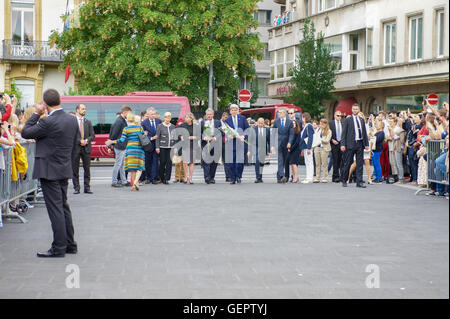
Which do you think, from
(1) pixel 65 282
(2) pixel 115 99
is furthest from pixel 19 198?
(2) pixel 115 99

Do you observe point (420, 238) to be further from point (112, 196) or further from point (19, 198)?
point (112, 196)

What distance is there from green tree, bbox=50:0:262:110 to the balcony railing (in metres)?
5.52

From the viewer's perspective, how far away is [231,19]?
124 feet

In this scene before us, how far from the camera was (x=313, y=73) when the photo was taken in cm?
4244

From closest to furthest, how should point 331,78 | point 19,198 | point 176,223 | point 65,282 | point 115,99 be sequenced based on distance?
1. point 65,282
2. point 176,223
3. point 19,198
4. point 115,99
5. point 331,78

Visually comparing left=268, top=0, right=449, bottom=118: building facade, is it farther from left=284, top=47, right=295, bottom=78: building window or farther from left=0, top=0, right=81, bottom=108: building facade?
left=0, top=0, right=81, bottom=108: building facade

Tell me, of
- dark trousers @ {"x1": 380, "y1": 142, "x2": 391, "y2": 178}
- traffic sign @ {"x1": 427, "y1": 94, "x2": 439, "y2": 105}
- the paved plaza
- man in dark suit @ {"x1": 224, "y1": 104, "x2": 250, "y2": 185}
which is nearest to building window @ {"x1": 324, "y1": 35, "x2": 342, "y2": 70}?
traffic sign @ {"x1": 427, "y1": 94, "x2": 439, "y2": 105}

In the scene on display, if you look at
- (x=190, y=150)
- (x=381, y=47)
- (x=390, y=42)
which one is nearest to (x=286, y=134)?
(x=190, y=150)

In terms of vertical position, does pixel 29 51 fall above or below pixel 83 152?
above

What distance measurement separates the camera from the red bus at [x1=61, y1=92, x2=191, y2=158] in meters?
30.0

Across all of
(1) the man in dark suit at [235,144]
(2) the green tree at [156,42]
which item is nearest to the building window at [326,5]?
(2) the green tree at [156,42]

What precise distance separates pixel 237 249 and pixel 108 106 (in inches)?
908

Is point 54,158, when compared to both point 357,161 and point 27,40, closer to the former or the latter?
point 357,161
